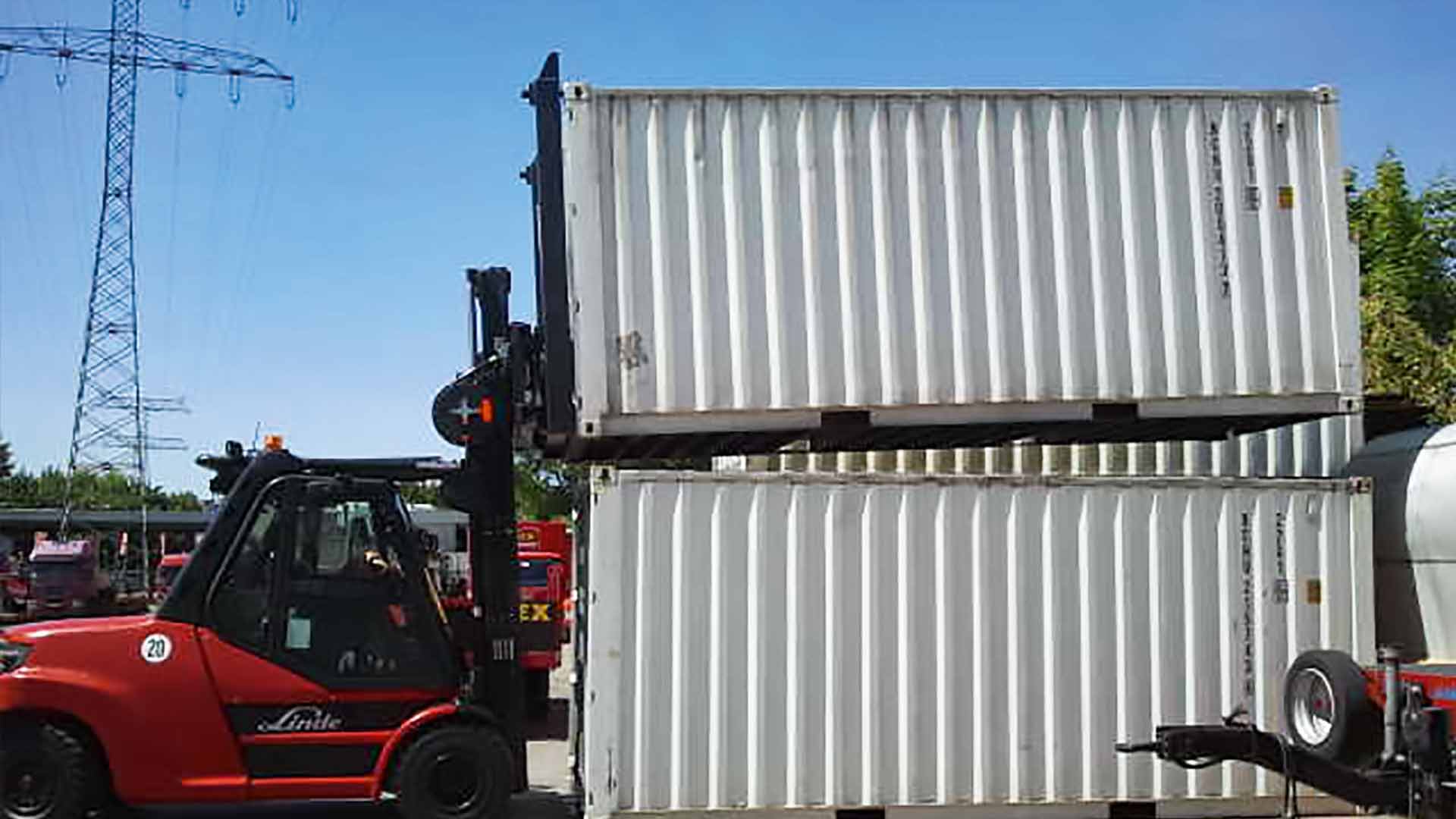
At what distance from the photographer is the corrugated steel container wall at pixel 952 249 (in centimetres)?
877

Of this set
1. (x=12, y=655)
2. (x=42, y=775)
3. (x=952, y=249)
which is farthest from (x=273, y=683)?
(x=952, y=249)

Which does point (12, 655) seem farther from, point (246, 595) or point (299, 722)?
point (299, 722)

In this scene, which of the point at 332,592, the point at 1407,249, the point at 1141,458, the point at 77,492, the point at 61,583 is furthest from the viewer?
the point at 77,492

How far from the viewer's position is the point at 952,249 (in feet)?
29.7

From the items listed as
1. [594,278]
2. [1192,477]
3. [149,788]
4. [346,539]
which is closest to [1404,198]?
[1192,477]

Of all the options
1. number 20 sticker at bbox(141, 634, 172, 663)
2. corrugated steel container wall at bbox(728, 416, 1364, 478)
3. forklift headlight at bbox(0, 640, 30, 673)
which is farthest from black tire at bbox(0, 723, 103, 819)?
corrugated steel container wall at bbox(728, 416, 1364, 478)

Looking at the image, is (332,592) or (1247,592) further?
(1247,592)

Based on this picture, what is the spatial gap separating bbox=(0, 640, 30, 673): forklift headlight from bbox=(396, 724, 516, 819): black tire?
2.23 metres

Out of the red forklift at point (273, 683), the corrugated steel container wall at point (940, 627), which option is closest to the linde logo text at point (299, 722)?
the red forklift at point (273, 683)

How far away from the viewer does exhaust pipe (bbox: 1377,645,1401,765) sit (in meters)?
8.16

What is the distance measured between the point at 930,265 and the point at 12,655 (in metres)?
5.99

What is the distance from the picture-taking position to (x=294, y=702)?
8.20 metres

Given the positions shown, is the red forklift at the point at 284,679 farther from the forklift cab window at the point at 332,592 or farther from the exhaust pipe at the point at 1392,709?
the exhaust pipe at the point at 1392,709

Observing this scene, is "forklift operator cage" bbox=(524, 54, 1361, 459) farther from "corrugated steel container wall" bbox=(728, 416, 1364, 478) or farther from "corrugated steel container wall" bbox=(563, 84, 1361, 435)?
"corrugated steel container wall" bbox=(728, 416, 1364, 478)
